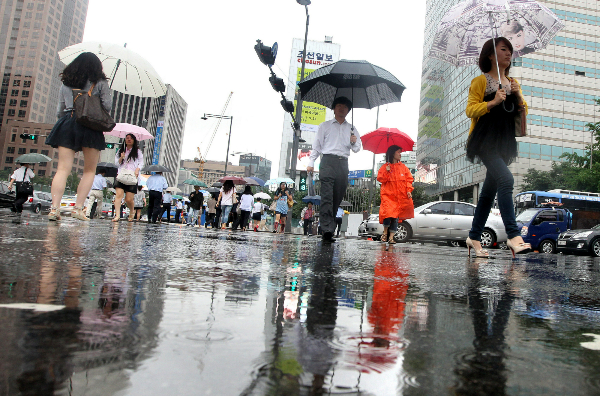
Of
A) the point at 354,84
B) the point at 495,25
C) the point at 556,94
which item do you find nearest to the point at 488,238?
the point at 354,84

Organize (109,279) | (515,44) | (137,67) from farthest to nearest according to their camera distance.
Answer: (137,67)
(515,44)
(109,279)

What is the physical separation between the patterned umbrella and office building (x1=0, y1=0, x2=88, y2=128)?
149767mm

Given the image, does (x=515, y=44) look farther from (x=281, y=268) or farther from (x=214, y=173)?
(x=214, y=173)

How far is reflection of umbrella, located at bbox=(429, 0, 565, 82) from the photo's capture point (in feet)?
17.9

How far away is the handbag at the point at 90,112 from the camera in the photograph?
4859 millimetres

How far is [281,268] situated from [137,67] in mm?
7950

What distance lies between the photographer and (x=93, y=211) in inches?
586

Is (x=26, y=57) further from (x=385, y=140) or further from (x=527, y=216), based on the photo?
(x=385, y=140)

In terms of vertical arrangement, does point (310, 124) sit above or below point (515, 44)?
above

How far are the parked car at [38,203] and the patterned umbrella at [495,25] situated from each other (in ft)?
85.9

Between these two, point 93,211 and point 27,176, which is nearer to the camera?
point 27,176

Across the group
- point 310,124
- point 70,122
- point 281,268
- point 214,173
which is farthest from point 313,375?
point 214,173

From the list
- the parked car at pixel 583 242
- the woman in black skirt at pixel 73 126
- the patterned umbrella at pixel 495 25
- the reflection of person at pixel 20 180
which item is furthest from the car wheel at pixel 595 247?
the reflection of person at pixel 20 180

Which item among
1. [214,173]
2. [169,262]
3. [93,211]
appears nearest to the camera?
[169,262]
